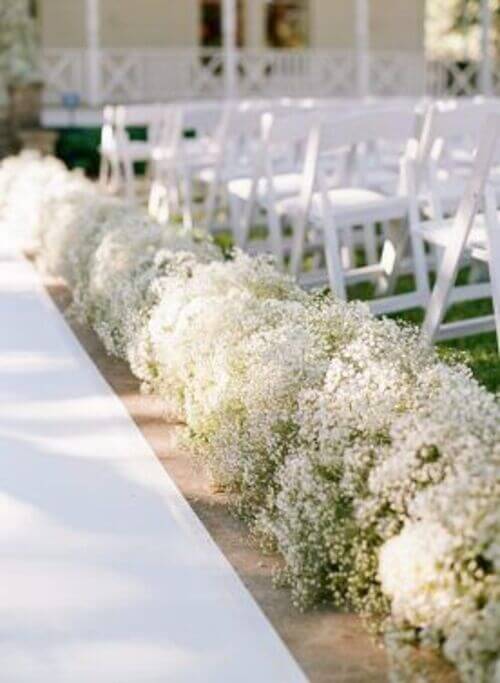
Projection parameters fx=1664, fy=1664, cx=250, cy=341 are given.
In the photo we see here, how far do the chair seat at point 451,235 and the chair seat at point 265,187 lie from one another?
209 cm

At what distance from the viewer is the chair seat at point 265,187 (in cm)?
976

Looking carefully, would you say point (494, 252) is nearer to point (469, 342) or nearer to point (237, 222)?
point (469, 342)

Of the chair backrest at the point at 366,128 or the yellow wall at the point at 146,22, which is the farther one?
the yellow wall at the point at 146,22

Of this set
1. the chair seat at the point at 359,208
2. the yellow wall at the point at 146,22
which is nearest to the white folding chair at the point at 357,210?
the chair seat at the point at 359,208

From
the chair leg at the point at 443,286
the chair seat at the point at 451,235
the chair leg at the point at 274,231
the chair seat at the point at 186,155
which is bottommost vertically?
the chair seat at the point at 186,155

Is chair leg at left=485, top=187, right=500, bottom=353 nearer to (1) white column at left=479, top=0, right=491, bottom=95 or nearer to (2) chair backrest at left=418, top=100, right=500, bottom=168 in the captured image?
(2) chair backrest at left=418, top=100, right=500, bottom=168

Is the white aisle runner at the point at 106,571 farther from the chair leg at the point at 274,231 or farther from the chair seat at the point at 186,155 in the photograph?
the chair seat at the point at 186,155

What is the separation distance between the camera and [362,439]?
13.9 feet

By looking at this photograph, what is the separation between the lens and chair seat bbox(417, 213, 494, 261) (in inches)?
266

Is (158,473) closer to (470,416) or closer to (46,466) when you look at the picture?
(46,466)

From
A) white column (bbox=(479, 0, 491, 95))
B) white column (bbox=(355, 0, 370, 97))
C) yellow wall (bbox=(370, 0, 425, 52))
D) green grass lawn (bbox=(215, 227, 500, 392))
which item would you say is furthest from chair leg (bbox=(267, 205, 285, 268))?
yellow wall (bbox=(370, 0, 425, 52))

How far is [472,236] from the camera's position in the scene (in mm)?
7031

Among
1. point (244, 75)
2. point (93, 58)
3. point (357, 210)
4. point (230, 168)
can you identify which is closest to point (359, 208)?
point (357, 210)

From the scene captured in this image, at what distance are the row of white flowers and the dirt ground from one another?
58 mm
